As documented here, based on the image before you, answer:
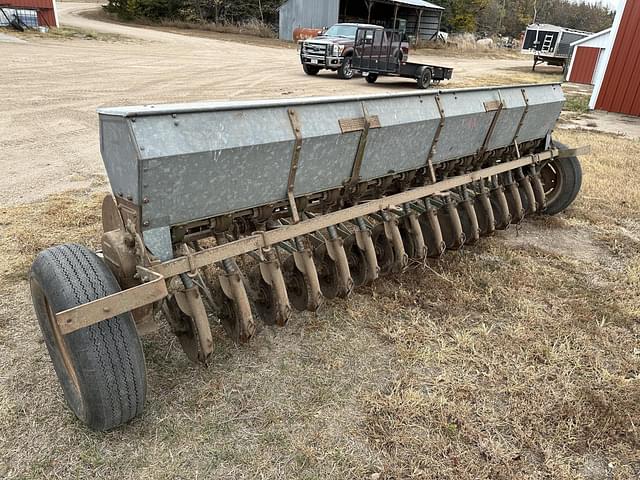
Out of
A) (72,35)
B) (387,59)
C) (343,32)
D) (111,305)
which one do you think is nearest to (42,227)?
(111,305)

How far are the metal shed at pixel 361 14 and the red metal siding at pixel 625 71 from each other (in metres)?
14.0

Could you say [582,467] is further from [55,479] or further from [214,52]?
[214,52]

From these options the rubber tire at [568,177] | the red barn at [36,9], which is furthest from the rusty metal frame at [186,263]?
the red barn at [36,9]

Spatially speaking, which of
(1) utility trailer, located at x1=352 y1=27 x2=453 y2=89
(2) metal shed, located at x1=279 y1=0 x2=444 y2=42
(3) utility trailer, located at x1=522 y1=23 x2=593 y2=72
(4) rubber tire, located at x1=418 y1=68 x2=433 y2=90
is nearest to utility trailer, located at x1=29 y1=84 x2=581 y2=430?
(4) rubber tire, located at x1=418 y1=68 x2=433 y2=90

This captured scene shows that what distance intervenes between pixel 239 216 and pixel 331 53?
45.9 feet

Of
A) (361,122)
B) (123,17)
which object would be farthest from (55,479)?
(123,17)

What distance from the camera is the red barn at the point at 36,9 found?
826 inches

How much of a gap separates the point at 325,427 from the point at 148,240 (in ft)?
4.19

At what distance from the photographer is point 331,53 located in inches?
610

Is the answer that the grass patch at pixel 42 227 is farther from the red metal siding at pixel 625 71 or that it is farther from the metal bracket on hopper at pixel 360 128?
the red metal siding at pixel 625 71

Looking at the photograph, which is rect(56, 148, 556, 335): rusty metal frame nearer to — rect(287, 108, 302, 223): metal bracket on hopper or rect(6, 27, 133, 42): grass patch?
rect(287, 108, 302, 223): metal bracket on hopper

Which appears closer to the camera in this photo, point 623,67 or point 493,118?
point 493,118

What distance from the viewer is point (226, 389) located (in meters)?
2.66

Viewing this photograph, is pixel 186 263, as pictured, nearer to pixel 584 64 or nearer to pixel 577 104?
pixel 577 104
